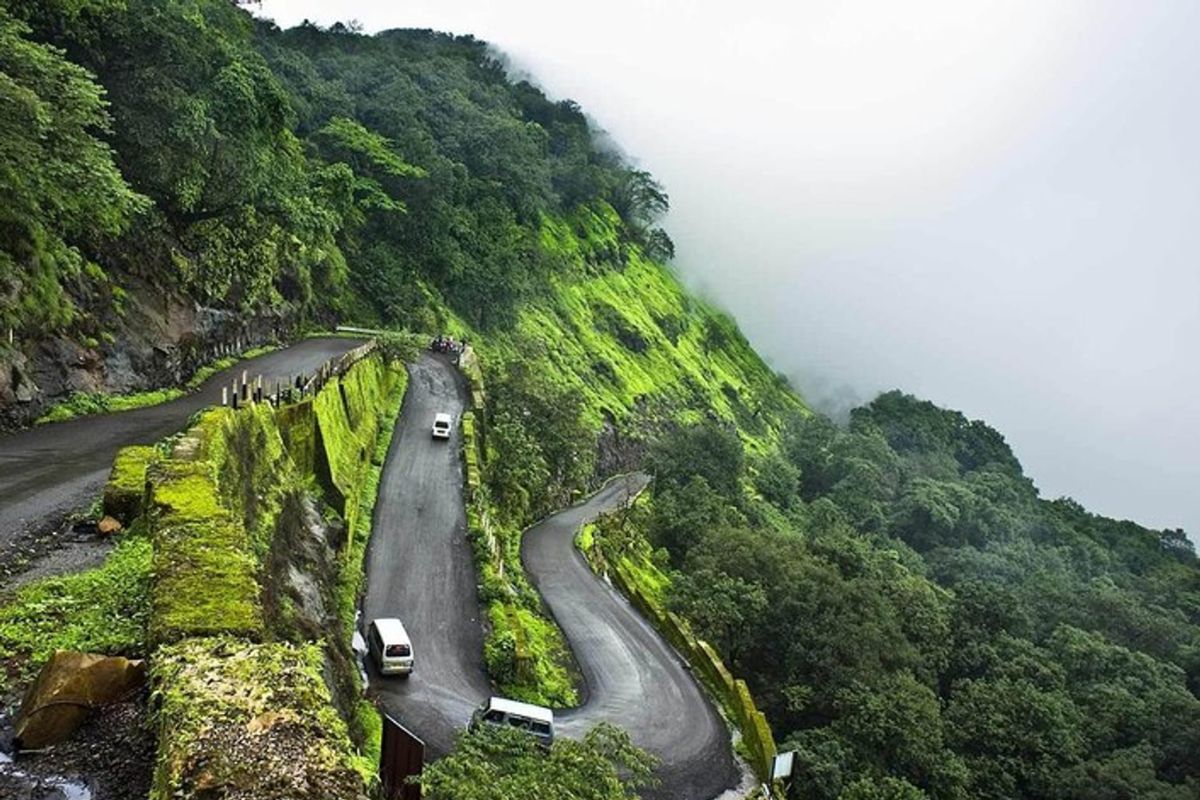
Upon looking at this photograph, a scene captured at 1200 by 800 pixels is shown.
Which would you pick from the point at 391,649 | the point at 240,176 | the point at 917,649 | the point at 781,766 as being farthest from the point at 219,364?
the point at 917,649

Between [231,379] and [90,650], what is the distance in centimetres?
2269

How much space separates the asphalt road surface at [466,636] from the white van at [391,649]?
0.30 meters

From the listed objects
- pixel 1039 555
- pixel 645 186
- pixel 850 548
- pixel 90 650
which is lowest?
pixel 90 650

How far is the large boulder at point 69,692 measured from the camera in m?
7.21

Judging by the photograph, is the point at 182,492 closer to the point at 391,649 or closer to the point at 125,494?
the point at 125,494

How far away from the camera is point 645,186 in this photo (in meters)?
118

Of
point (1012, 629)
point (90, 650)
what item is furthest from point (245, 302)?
point (1012, 629)

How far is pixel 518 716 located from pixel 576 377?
5140 cm

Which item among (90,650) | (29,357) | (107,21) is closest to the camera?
(90,650)

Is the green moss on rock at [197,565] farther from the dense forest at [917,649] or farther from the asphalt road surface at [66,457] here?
the dense forest at [917,649]

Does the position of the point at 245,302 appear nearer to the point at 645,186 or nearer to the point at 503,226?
the point at 503,226

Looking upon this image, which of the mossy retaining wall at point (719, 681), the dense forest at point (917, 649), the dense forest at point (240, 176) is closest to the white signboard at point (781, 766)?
the mossy retaining wall at point (719, 681)

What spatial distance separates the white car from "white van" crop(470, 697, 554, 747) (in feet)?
63.2

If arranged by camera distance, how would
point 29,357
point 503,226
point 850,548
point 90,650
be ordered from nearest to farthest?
point 90,650, point 29,357, point 850,548, point 503,226
